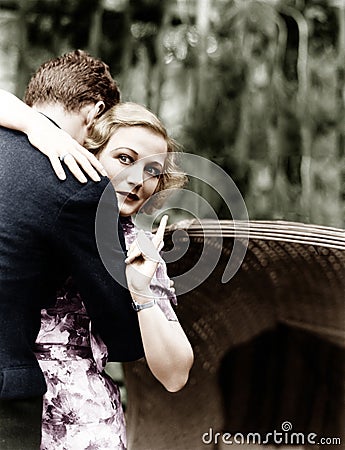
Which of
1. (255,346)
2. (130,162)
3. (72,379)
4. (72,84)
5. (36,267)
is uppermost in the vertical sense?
(72,84)

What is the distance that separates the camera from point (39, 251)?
108 centimetres

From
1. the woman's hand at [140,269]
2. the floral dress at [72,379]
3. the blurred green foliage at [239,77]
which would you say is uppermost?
the blurred green foliage at [239,77]

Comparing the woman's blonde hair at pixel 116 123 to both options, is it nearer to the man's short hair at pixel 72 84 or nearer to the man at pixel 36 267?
the man's short hair at pixel 72 84

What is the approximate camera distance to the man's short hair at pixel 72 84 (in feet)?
4.13

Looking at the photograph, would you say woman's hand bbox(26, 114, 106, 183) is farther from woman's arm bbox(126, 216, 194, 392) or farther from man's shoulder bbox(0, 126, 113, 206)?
woman's arm bbox(126, 216, 194, 392)

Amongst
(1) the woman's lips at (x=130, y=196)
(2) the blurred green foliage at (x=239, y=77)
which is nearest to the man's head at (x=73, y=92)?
(1) the woman's lips at (x=130, y=196)

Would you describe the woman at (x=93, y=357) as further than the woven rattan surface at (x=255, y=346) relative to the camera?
No

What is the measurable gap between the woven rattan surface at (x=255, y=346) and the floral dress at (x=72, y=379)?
1.67ft

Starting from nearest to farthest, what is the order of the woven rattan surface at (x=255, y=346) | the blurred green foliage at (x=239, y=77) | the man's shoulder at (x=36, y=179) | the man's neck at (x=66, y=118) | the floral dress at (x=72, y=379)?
the man's shoulder at (x=36, y=179), the floral dress at (x=72, y=379), the man's neck at (x=66, y=118), the woven rattan surface at (x=255, y=346), the blurred green foliage at (x=239, y=77)

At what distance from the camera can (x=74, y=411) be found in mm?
1160

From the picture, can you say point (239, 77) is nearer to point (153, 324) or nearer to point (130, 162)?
point (130, 162)

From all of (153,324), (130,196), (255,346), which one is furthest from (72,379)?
(255,346)

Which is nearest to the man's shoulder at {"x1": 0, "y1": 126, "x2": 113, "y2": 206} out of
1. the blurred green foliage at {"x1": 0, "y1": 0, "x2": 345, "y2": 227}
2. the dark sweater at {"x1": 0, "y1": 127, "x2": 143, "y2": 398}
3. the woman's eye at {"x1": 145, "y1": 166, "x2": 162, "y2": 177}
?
the dark sweater at {"x1": 0, "y1": 127, "x2": 143, "y2": 398}

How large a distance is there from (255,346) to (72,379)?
A: 29.5 inches
